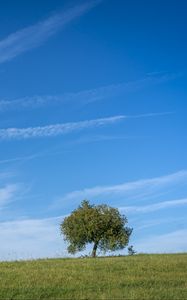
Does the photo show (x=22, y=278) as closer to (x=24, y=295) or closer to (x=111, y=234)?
(x=24, y=295)

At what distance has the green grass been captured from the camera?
27672mm

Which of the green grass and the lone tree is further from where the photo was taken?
the lone tree

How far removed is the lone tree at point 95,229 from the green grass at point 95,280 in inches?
1926

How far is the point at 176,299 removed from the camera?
2655 centimetres

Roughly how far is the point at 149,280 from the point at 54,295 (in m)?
6.30

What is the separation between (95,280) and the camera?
31.3 metres

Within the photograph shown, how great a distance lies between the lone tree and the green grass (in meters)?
48.9

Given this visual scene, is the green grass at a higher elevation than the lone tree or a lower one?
lower

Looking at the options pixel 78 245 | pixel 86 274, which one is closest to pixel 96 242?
pixel 78 245

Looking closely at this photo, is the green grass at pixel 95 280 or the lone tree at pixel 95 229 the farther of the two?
the lone tree at pixel 95 229

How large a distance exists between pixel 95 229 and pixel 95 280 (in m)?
57.6

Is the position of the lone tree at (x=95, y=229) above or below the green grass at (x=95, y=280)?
above

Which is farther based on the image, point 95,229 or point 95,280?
point 95,229

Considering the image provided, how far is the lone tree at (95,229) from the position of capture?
88.8 metres
